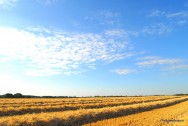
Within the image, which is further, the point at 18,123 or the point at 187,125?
the point at 187,125

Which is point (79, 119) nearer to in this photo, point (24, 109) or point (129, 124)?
point (129, 124)

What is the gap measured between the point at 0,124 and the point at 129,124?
800 centimetres

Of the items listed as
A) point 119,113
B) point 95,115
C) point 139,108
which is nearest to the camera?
point 95,115

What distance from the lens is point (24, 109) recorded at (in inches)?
1328

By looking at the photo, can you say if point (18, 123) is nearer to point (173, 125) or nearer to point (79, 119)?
point (79, 119)

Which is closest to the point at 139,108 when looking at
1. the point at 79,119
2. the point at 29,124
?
the point at 79,119

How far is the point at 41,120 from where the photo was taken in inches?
779

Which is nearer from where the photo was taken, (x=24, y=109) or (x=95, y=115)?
(x=95, y=115)

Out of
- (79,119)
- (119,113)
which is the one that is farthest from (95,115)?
(119,113)

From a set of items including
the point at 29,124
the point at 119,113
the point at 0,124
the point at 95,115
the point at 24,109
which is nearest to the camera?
the point at 0,124

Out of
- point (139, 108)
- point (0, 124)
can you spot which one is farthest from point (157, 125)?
point (139, 108)

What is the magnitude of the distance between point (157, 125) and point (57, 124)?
6.41m

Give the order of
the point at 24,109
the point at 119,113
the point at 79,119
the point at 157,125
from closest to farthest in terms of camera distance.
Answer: the point at 157,125
the point at 79,119
the point at 119,113
the point at 24,109

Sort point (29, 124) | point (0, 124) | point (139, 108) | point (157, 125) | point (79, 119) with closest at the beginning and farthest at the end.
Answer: point (0, 124) < point (29, 124) < point (157, 125) < point (79, 119) < point (139, 108)
